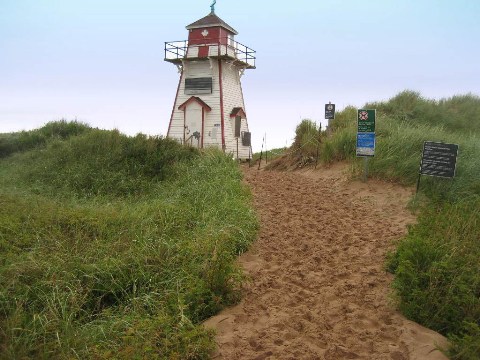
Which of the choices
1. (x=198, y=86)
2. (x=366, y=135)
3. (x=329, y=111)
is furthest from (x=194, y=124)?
(x=366, y=135)

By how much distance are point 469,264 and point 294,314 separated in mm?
2250

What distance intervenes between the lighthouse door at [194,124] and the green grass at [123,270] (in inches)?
379

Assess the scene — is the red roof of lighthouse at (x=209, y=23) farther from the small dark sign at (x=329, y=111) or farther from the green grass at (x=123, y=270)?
the green grass at (x=123, y=270)

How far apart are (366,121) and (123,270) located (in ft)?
23.7

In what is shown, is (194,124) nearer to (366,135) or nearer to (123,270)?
(366,135)

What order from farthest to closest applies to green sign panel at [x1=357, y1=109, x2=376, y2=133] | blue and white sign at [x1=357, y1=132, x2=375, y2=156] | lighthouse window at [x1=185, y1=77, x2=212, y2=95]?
1. lighthouse window at [x1=185, y1=77, x2=212, y2=95]
2. green sign panel at [x1=357, y1=109, x2=376, y2=133]
3. blue and white sign at [x1=357, y1=132, x2=375, y2=156]

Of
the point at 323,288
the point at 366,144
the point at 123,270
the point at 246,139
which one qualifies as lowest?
the point at 323,288

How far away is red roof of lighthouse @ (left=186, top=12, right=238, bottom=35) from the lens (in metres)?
21.0

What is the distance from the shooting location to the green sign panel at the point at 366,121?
10.7 metres

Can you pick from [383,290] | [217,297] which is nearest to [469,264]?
[383,290]

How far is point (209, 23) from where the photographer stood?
69.5 ft

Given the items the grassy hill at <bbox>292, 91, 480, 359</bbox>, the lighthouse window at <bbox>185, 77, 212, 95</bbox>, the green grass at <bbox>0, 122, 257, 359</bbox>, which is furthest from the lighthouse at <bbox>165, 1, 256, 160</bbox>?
the green grass at <bbox>0, 122, 257, 359</bbox>

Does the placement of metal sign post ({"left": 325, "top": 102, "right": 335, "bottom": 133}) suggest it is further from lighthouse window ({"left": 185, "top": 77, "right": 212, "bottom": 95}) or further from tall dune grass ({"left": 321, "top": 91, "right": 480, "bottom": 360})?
lighthouse window ({"left": 185, "top": 77, "right": 212, "bottom": 95})

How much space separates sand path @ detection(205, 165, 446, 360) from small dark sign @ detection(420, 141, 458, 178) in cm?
78
